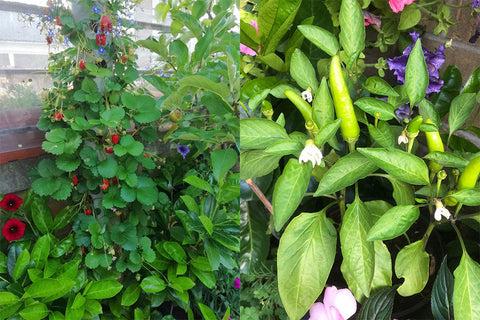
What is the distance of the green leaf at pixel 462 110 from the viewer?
610mm

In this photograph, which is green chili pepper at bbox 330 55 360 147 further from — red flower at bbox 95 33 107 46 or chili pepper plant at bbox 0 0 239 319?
red flower at bbox 95 33 107 46

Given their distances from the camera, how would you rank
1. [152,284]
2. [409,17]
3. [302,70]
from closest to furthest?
1. [302,70]
2. [409,17]
3. [152,284]

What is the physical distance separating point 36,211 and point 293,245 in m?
0.80

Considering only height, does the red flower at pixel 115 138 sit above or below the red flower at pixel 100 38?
below

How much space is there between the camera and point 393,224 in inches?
19.6

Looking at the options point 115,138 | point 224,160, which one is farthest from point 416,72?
point 115,138

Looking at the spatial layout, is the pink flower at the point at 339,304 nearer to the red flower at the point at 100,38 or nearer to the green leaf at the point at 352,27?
the green leaf at the point at 352,27

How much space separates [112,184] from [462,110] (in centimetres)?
86

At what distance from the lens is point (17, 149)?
3.50 feet

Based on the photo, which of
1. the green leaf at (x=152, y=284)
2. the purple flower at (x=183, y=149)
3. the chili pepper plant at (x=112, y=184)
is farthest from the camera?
the purple flower at (x=183, y=149)

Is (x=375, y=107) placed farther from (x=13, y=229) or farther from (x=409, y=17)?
(x=13, y=229)

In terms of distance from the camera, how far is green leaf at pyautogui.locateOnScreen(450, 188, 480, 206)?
495 mm

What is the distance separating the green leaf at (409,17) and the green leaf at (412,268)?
0.40m

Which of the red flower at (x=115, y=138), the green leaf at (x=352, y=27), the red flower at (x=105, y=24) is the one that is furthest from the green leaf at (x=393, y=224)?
the red flower at (x=105, y=24)
